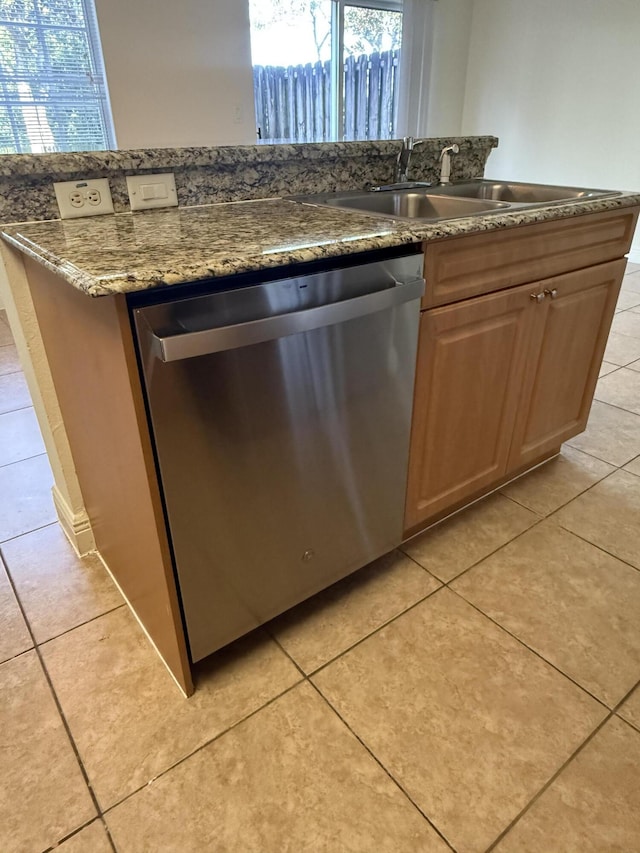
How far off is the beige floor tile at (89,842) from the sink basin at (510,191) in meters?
1.90

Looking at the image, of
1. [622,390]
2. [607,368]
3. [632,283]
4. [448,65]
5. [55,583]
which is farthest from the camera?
[448,65]

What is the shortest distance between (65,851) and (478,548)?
1.21 meters

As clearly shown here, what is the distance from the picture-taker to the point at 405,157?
190cm

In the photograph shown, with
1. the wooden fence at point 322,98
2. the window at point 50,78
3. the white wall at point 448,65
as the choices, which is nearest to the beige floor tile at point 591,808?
the window at point 50,78

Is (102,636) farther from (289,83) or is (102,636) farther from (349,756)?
(289,83)

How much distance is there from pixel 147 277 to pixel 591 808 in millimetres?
1207

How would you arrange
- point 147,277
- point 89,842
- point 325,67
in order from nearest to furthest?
point 147,277
point 89,842
point 325,67

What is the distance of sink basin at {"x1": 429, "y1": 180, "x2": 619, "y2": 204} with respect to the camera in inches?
72.6

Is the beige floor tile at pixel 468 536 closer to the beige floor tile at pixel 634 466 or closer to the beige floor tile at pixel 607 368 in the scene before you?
the beige floor tile at pixel 634 466

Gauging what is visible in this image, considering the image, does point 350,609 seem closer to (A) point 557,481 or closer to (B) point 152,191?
(A) point 557,481

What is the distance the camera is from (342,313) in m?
1.06

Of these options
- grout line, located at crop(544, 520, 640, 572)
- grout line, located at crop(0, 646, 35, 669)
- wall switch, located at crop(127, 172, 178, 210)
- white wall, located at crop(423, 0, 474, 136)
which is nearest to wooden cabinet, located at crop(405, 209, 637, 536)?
grout line, located at crop(544, 520, 640, 572)

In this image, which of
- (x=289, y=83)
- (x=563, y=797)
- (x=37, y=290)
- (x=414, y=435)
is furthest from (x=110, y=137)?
(x=563, y=797)

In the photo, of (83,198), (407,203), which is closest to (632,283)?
(407,203)
